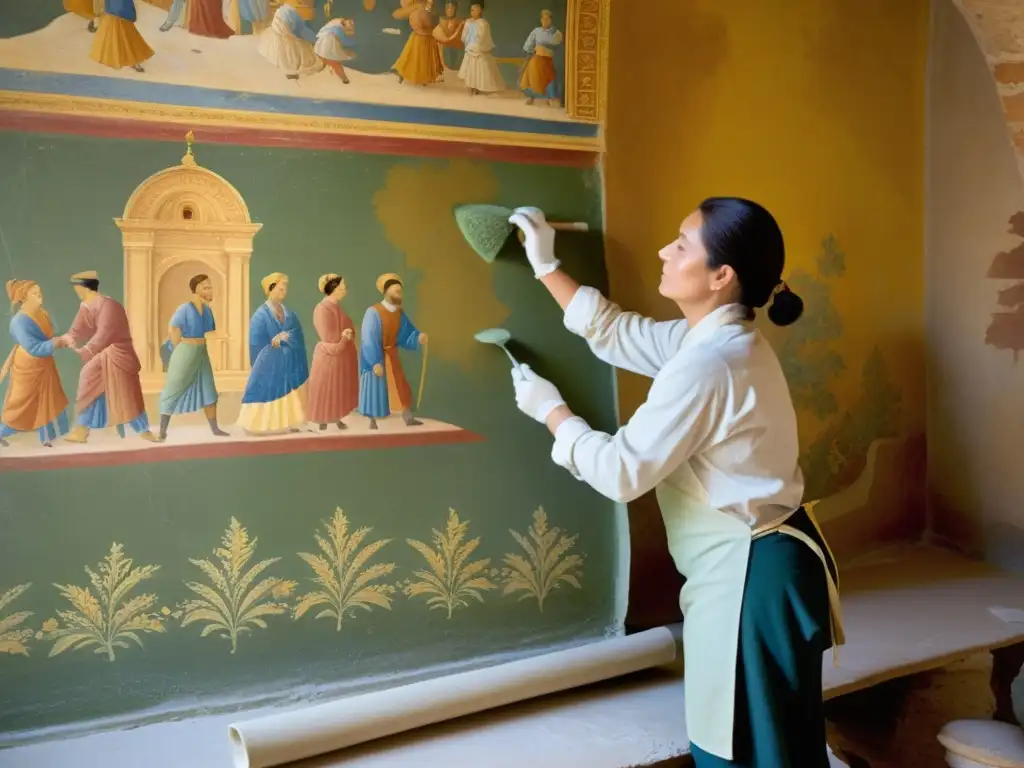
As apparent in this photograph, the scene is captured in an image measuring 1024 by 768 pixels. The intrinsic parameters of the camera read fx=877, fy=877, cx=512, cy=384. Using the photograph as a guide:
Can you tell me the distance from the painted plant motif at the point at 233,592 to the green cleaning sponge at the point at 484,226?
77 centimetres

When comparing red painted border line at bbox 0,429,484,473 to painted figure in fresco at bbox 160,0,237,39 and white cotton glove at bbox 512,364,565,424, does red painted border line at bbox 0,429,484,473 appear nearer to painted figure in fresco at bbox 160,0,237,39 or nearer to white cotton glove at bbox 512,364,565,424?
white cotton glove at bbox 512,364,565,424

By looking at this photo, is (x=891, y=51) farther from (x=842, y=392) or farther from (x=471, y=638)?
(x=471, y=638)

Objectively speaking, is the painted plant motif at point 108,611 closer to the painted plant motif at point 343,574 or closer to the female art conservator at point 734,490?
the painted plant motif at point 343,574

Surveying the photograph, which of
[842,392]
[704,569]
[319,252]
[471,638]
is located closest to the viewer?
[704,569]

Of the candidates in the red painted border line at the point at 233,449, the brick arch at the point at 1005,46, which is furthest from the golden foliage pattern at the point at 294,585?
the brick arch at the point at 1005,46

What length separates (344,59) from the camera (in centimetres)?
178

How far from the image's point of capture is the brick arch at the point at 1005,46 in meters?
2.21

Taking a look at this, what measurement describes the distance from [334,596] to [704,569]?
770 millimetres

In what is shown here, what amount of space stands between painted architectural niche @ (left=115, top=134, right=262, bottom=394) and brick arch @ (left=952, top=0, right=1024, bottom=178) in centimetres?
189

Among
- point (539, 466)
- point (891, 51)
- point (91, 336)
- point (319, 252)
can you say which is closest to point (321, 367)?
point (319, 252)

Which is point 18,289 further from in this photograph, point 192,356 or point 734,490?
point 734,490

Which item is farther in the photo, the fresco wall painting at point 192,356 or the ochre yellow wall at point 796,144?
the ochre yellow wall at point 796,144

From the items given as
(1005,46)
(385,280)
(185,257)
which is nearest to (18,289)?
(185,257)

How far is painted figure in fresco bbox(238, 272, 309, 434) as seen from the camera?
176 centimetres
